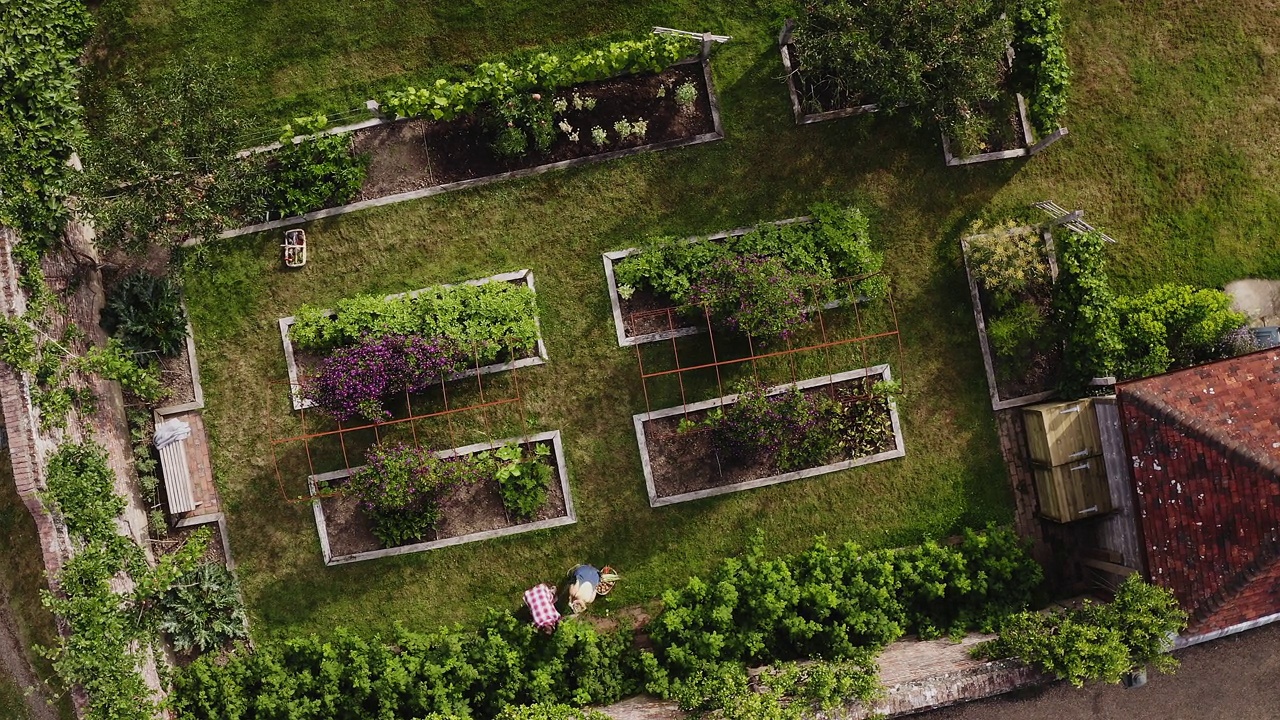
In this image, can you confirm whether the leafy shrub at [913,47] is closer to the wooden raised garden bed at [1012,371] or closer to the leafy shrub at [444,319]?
the wooden raised garden bed at [1012,371]

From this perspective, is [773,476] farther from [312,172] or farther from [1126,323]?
[312,172]

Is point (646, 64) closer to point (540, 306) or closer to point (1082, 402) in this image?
point (540, 306)

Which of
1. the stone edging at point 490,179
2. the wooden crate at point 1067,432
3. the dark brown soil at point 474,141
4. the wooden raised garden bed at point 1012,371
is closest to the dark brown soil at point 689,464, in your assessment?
the wooden raised garden bed at point 1012,371

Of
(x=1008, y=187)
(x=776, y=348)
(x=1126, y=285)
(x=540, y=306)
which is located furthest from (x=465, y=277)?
(x=1126, y=285)

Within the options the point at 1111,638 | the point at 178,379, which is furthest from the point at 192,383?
the point at 1111,638

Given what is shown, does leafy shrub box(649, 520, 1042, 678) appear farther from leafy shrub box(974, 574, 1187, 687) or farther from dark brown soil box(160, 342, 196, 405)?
dark brown soil box(160, 342, 196, 405)
